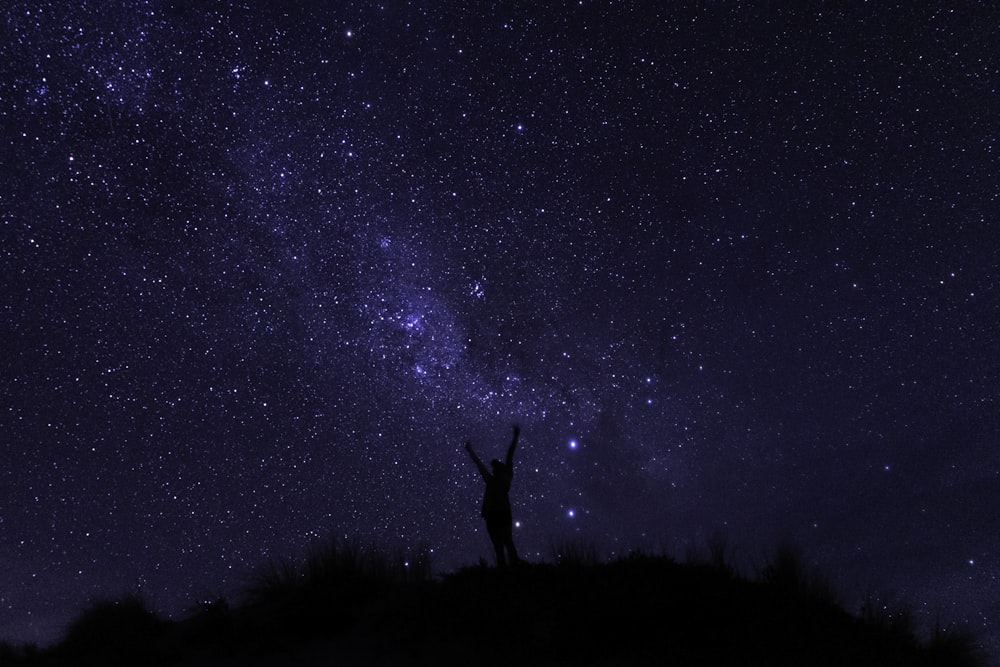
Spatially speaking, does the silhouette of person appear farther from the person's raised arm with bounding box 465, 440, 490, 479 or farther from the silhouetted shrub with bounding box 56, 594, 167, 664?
the silhouetted shrub with bounding box 56, 594, 167, 664

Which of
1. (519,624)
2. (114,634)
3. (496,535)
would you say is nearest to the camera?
(519,624)

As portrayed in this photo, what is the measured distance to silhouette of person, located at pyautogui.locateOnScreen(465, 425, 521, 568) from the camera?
10.9m

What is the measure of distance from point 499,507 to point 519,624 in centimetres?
290

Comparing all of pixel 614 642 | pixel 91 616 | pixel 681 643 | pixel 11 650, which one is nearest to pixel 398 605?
pixel 614 642

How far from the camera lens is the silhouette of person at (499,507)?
10930 millimetres

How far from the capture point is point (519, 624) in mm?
8141

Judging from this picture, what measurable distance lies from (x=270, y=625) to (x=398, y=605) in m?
1.59

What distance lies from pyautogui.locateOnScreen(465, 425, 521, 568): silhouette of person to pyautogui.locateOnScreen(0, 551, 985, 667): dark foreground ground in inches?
29.6

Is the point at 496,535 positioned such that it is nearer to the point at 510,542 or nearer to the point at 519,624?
the point at 510,542

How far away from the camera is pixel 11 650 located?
36.8 feet

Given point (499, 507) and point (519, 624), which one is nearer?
point (519, 624)

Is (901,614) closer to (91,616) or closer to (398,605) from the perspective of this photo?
(398,605)

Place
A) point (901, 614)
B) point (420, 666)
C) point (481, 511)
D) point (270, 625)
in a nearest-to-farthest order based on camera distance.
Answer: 1. point (420, 666)
2. point (270, 625)
3. point (901, 614)
4. point (481, 511)

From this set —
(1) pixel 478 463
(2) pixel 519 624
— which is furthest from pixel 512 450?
(2) pixel 519 624
